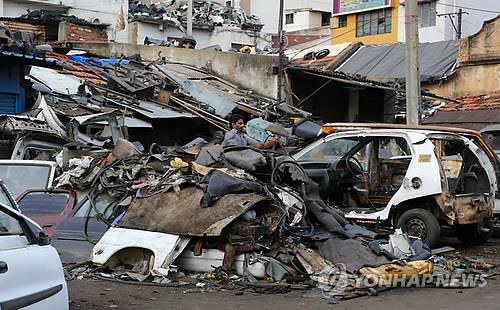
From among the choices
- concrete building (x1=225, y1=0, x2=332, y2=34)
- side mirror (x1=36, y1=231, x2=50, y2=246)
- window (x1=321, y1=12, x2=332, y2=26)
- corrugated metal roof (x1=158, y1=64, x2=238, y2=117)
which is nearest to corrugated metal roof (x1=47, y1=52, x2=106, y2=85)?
corrugated metal roof (x1=158, y1=64, x2=238, y2=117)

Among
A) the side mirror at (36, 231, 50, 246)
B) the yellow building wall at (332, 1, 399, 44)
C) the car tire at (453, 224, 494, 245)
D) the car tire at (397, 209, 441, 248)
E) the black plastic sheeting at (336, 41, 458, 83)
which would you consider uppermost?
the yellow building wall at (332, 1, 399, 44)

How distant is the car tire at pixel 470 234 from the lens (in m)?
10.7

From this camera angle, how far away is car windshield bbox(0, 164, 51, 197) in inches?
391

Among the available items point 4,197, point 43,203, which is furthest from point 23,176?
point 4,197

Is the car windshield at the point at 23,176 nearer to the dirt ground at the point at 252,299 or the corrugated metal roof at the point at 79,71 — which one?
the dirt ground at the point at 252,299

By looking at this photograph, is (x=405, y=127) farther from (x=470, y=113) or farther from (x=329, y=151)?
(x=470, y=113)

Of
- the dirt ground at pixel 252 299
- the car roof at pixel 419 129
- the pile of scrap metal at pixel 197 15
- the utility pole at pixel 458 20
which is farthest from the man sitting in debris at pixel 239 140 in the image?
the utility pole at pixel 458 20

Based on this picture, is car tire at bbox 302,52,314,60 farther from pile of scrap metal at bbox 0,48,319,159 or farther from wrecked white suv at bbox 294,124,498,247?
wrecked white suv at bbox 294,124,498,247

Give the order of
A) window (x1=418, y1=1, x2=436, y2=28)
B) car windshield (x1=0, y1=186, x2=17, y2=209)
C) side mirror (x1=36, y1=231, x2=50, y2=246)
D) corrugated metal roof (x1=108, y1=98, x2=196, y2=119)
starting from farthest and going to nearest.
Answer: window (x1=418, y1=1, x2=436, y2=28), corrugated metal roof (x1=108, y1=98, x2=196, y2=119), car windshield (x1=0, y1=186, x2=17, y2=209), side mirror (x1=36, y1=231, x2=50, y2=246)

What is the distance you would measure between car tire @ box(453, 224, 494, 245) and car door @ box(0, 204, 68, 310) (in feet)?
24.3

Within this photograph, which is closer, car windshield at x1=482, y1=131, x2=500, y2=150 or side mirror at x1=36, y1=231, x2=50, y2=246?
side mirror at x1=36, y1=231, x2=50, y2=246

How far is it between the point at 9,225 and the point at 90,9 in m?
35.3

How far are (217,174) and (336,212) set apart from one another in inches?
66.0

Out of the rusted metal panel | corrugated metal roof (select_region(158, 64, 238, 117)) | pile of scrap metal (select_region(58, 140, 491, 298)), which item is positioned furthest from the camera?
corrugated metal roof (select_region(158, 64, 238, 117))
